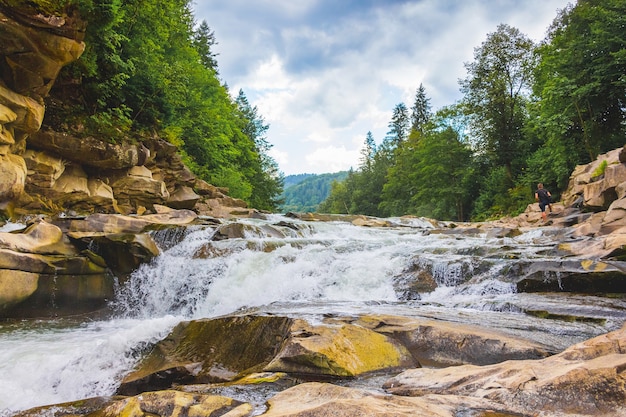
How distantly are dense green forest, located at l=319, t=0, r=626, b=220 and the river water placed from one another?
10.3m

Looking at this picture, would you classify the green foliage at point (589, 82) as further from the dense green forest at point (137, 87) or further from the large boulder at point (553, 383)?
the dense green forest at point (137, 87)

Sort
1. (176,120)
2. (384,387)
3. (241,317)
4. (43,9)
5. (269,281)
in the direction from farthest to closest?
(176,120) < (43,9) < (269,281) < (241,317) < (384,387)

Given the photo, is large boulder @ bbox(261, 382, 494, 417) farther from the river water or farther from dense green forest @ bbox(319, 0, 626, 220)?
dense green forest @ bbox(319, 0, 626, 220)

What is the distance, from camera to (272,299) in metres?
8.54

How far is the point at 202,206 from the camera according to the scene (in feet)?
66.1

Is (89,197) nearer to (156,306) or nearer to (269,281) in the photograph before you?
(156,306)

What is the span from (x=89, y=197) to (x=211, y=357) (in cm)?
1215

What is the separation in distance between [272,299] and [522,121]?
29622 mm

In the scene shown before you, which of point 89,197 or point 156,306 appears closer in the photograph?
point 156,306

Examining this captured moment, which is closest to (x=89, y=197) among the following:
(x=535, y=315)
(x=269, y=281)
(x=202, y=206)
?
(x=202, y=206)

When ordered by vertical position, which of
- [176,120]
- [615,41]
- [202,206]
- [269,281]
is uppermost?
[615,41]

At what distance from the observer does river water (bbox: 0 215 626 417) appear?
4785 mm

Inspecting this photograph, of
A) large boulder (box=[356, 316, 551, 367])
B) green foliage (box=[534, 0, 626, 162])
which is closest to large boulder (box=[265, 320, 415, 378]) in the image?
large boulder (box=[356, 316, 551, 367])

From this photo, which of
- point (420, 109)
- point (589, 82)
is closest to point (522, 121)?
point (589, 82)
